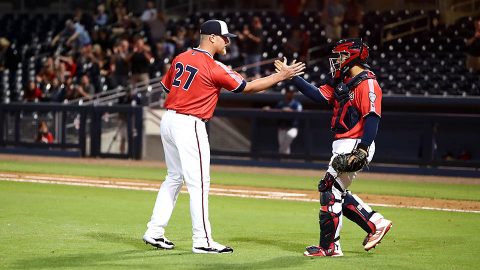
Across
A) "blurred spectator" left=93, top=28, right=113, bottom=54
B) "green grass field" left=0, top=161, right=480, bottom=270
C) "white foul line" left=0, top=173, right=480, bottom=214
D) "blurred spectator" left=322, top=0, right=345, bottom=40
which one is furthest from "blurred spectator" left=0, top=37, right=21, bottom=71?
"green grass field" left=0, top=161, right=480, bottom=270

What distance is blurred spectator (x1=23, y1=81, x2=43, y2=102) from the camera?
81.3 feet

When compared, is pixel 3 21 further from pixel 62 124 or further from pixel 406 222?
pixel 406 222

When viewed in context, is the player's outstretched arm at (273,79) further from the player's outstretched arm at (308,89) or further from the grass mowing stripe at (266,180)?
the grass mowing stripe at (266,180)

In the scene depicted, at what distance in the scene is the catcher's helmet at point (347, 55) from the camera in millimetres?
8750

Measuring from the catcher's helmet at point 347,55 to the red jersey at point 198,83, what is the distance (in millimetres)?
879

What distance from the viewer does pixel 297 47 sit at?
2561 cm

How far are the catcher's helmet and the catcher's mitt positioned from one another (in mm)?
791

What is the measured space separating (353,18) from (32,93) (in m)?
8.45

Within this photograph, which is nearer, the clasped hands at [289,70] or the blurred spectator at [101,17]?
the clasped hands at [289,70]

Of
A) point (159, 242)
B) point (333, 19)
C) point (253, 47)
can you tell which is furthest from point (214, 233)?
point (333, 19)

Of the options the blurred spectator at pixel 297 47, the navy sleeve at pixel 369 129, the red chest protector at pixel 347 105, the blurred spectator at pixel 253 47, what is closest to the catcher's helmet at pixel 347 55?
the red chest protector at pixel 347 105

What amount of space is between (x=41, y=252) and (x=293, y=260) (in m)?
2.17

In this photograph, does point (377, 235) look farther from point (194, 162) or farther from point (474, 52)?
point (474, 52)

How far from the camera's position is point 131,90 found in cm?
2353
